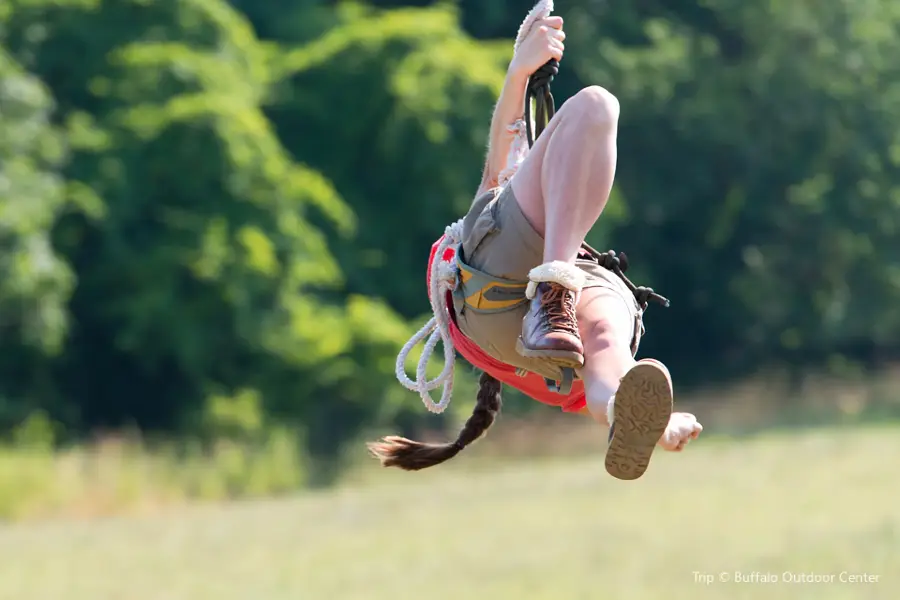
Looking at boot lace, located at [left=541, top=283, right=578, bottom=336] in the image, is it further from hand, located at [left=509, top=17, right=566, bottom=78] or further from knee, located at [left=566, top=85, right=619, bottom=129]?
hand, located at [left=509, top=17, right=566, bottom=78]

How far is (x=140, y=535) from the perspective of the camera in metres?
21.0

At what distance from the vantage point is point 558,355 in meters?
4.16

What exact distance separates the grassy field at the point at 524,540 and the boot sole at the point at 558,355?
12242 mm

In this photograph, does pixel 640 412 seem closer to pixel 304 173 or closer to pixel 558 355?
pixel 558 355

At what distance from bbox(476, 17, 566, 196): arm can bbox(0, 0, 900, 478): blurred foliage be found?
746 inches

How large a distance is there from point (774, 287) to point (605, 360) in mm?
29157

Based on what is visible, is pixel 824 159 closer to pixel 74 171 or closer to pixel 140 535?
pixel 74 171

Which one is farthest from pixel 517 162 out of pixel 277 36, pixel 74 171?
pixel 277 36

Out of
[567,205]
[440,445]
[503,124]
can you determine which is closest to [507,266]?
[567,205]

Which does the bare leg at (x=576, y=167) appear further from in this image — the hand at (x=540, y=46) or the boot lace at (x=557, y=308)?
the hand at (x=540, y=46)

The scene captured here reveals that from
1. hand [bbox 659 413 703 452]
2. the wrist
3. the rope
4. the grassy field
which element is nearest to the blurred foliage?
the grassy field

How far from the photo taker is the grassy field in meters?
17.4

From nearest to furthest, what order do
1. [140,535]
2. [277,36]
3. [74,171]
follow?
[140,535] < [74,171] < [277,36]

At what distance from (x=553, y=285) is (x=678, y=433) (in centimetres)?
49
